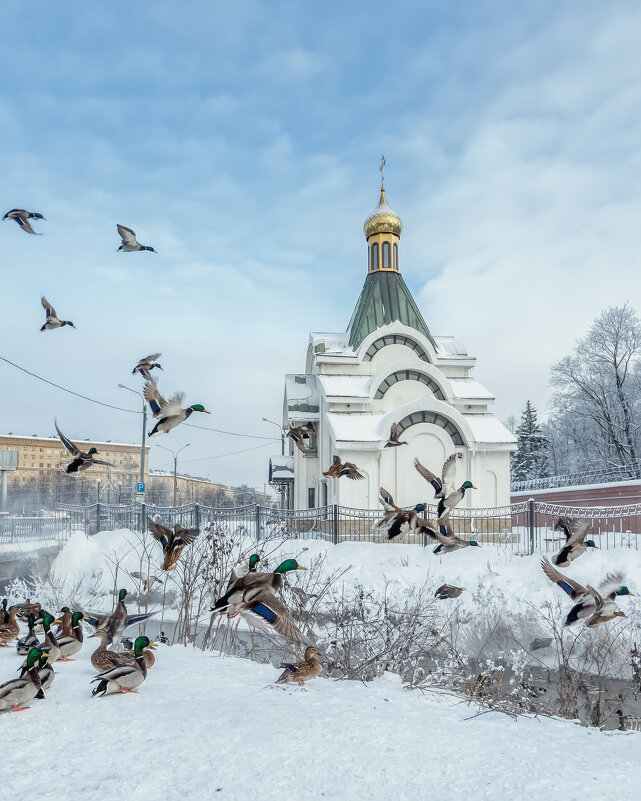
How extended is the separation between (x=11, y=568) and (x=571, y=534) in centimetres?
1398

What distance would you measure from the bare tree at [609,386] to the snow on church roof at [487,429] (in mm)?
10655

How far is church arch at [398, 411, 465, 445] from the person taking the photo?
2055 cm

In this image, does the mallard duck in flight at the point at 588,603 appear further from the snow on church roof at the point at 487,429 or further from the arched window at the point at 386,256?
the arched window at the point at 386,256

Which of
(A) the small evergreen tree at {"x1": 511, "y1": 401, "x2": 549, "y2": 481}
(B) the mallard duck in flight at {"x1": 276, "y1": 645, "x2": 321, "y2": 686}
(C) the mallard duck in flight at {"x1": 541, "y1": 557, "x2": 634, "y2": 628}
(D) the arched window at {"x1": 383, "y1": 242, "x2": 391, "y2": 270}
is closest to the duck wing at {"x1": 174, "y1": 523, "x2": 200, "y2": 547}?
(B) the mallard duck in flight at {"x1": 276, "y1": 645, "x2": 321, "y2": 686}

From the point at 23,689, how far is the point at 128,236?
3.80 metres

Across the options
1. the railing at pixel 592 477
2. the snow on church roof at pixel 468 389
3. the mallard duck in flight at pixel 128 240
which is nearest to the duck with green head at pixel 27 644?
the mallard duck in flight at pixel 128 240

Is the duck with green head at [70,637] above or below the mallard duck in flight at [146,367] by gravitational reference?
below

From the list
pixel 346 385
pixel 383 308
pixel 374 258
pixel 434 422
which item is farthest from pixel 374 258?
pixel 434 422

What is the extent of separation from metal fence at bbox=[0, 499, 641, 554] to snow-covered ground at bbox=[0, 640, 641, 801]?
1013 centimetres

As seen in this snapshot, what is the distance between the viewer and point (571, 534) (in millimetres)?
7754

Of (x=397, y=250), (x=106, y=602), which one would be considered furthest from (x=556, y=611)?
(x=397, y=250)

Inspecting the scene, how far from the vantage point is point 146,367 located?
19.7 ft

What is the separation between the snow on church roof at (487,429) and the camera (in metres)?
20.9

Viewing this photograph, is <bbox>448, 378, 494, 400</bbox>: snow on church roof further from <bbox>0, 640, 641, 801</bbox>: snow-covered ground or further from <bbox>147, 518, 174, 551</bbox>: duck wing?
<bbox>0, 640, 641, 801</bbox>: snow-covered ground
